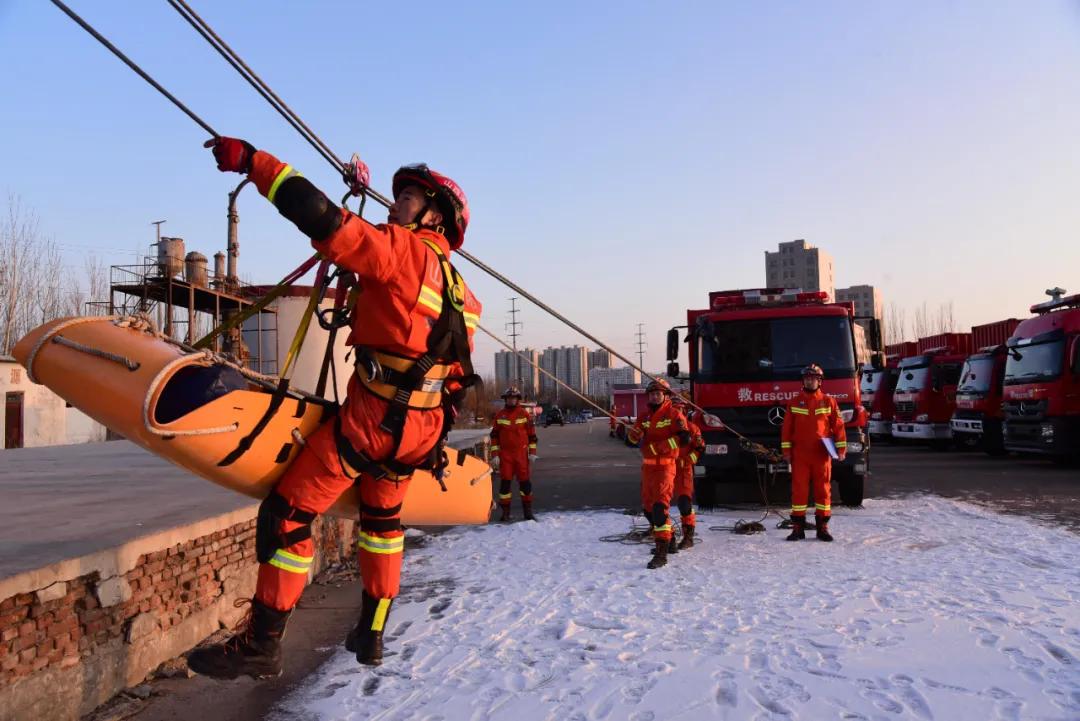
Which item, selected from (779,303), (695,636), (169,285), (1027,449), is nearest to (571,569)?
(695,636)

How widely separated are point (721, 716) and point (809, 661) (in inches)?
40.6

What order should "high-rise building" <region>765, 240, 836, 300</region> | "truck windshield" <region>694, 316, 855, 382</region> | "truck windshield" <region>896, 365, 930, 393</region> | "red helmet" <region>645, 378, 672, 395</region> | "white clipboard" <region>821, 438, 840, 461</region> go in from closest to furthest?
"red helmet" <region>645, 378, 672, 395</region> < "white clipboard" <region>821, 438, 840, 461</region> < "truck windshield" <region>694, 316, 855, 382</region> < "truck windshield" <region>896, 365, 930, 393</region> < "high-rise building" <region>765, 240, 836, 300</region>

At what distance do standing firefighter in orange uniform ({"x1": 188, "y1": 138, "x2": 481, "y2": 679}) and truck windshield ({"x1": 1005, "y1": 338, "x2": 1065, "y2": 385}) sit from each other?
16607mm

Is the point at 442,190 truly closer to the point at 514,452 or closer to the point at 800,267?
the point at 514,452

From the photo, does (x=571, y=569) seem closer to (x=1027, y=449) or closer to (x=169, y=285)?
(x=1027, y=449)

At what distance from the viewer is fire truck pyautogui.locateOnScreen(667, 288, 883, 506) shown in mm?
10570

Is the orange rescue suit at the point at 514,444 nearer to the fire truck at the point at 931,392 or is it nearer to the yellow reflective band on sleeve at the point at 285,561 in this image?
the yellow reflective band on sleeve at the point at 285,561

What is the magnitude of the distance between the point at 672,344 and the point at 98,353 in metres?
9.58

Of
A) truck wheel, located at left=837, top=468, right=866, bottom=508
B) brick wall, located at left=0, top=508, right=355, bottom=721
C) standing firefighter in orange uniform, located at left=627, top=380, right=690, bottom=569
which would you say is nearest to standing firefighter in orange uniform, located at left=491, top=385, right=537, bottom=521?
standing firefighter in orange uniform, located at left=627, top=380, right=690, bottom=569

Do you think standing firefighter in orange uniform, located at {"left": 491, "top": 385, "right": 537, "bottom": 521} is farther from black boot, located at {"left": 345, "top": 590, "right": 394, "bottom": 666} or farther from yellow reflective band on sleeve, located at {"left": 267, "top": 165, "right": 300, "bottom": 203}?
yellow reflective band on sleeve, located at {"left": 267, "top": 165, "right": 300, "bottom": 203}

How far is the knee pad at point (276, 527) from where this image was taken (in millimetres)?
2969

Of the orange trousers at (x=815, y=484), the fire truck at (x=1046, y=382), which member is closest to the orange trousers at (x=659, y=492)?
the orange trousers at (x=815, y=484)

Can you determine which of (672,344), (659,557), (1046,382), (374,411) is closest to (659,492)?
(659,557)

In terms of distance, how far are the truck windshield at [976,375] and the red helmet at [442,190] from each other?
19879mm
